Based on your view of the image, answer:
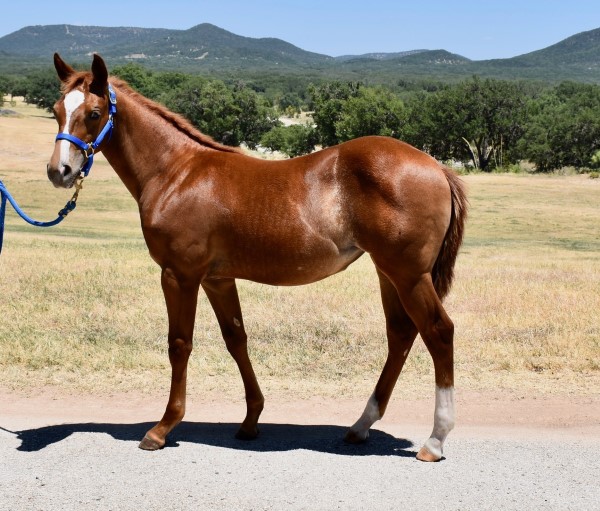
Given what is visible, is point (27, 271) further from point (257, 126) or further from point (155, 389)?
point (257, 126)

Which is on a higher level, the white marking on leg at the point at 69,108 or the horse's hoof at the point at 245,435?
the white marking on leg at the point at 69,108

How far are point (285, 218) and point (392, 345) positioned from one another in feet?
4.12

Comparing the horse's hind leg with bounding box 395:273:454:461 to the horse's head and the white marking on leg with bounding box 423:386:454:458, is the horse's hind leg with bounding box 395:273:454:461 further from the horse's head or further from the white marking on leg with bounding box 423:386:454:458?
the horse's head

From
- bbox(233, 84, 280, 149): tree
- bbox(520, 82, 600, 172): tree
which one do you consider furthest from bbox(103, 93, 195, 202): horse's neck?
bbox(233, 84, 280, 149): tree

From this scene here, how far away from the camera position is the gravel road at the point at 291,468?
4504mm

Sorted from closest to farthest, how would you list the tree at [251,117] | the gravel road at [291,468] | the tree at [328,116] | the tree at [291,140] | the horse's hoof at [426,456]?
the gravel road at [291,468]
the horse's hoof at [426,456]
the tree at [291,140]
the tree at [328,116]
the tree at [251,117]

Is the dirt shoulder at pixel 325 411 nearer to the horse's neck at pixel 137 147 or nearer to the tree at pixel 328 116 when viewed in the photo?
the horse's neck at pixel 137 147

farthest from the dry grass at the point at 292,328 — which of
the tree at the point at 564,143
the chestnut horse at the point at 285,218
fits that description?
the tree at the point at 564,143

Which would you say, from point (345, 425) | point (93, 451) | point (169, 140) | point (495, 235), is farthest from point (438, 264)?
point (495, 235)

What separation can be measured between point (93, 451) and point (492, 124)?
207ft

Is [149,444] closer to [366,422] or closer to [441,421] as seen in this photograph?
[366,422]

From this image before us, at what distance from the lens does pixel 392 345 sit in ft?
18.8

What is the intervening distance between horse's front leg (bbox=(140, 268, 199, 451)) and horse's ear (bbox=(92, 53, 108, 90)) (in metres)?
1.38

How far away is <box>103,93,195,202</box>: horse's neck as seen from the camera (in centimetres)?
577
